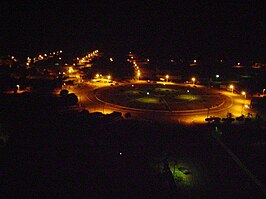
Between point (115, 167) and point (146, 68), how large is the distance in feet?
279

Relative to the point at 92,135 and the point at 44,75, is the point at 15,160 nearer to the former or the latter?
the point at 92,135

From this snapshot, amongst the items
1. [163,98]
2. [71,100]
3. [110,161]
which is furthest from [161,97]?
[110,161]

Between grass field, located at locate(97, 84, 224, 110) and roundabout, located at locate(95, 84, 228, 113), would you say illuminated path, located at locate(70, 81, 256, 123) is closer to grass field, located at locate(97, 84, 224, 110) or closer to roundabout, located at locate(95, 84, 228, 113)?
roundabout, located at locate(95, 84, 228, 113)

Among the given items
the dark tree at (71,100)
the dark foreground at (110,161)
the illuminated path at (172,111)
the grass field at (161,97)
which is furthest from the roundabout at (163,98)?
the dark foreground at (110,161)

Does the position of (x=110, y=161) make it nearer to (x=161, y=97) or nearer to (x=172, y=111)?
(x=172, y=111)

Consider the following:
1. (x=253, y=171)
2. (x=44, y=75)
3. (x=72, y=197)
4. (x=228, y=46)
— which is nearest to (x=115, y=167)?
(x=72, y=197)

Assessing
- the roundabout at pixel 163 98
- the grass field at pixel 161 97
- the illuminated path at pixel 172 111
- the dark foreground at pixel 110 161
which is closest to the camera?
the dark foreground at pixel 110 161

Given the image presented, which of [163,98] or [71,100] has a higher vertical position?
[71,100]

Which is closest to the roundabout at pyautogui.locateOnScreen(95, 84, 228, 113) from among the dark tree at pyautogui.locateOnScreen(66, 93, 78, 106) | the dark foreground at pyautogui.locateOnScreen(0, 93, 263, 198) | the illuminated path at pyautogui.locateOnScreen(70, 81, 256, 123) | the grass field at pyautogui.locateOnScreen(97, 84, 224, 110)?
the grass field at pyautogui.locateOnScreen(97, 84, 224, 110)

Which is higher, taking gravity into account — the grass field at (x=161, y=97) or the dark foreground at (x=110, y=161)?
the grass field at (x=161, y=97)

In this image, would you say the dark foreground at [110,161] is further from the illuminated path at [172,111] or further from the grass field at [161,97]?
the grass field at [161,97]

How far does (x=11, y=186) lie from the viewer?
24.1 m

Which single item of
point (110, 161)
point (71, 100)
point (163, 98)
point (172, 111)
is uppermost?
point (71, 100)

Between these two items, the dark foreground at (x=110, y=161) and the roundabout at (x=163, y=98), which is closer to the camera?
the dark foreground at (x=110, y=161)
